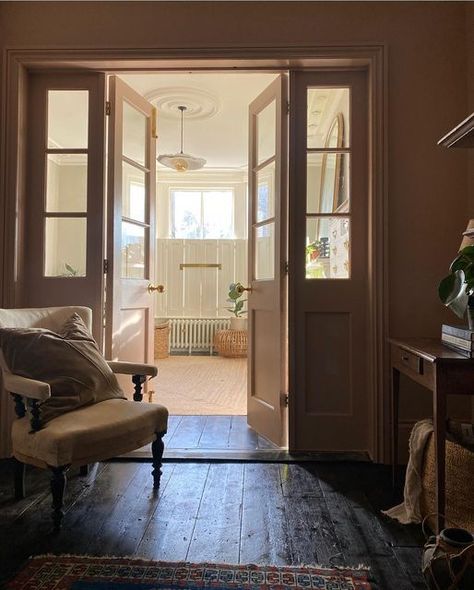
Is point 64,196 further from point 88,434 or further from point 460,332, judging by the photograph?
point 460,332

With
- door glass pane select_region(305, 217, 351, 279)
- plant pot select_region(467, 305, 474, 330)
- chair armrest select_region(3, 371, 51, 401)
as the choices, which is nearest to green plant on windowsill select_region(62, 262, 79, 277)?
chair armrest select_region(3, 371, 51, 401)

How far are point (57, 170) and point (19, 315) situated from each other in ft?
3.41

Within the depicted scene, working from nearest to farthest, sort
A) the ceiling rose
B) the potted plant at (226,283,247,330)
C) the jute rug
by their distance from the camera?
the jute rug < the ceiling rose < the potted plant at (226,283,247,330)

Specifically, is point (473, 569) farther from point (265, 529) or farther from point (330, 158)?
point (330, 158)

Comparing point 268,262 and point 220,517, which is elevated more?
point 268,262

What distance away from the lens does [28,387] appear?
173 centimetres

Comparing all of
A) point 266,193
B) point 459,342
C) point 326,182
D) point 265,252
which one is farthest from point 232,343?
point 459,342

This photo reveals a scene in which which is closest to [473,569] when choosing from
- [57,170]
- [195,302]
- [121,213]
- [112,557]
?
[112,557]

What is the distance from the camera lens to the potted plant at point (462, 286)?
159 centimetres

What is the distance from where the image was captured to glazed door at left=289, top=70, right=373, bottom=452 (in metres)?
2.52

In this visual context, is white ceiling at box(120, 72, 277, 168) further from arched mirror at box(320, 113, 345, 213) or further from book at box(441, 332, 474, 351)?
book at box(441, 332, 474, 351)

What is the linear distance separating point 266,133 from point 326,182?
0.59 metres

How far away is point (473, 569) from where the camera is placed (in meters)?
1.19

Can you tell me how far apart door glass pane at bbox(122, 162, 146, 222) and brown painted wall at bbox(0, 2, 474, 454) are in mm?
747
